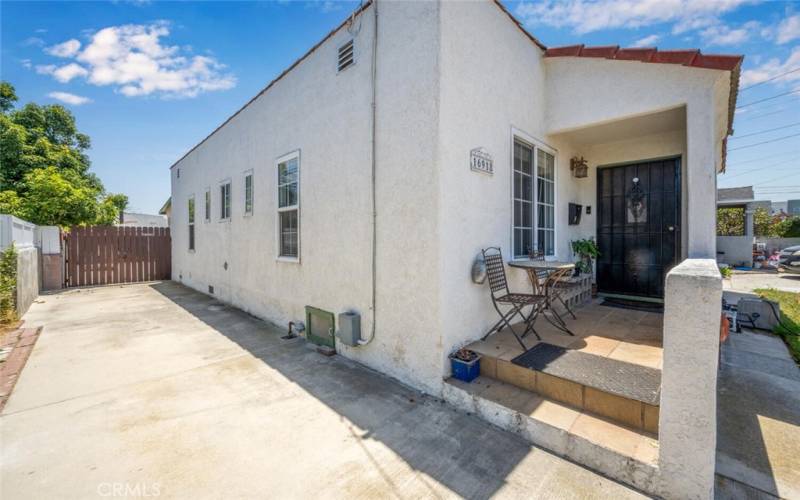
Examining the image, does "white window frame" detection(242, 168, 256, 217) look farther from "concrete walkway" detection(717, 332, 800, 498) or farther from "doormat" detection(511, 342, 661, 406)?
"concrete walkway" detection(717, 332, 800, 498)

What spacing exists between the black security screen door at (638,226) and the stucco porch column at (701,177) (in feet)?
6.11

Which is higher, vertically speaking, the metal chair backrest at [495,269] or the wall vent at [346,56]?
the wall vent at [346,56]

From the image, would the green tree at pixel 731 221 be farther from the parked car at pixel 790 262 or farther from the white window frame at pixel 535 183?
the white window frame at pixel 535 183

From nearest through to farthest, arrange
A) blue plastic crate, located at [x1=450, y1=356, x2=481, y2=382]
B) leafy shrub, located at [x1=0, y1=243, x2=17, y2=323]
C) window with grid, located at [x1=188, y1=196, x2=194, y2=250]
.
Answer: blue plastic crate, located at [x1=450, y1=356, x2=481, y2=382] < leafy shrub, located at [x1=0, y1=243, x2=17, y2=323] < window with grid, located at [x1=188, y1=196, x2=194, y2=250]

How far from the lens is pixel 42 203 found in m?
10.5

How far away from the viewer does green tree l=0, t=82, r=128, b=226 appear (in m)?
10.7

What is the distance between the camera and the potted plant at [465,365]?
2.90m

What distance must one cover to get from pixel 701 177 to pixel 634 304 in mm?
2469

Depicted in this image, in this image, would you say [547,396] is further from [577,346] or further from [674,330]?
[674,330]

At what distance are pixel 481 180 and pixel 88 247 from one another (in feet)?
43.4

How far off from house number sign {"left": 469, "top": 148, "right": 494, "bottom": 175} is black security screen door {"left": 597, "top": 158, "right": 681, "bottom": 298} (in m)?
3.51

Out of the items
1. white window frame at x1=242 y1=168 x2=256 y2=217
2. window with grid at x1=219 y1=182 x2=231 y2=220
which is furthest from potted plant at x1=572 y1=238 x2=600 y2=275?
window with grid at x1=219 y1=182 x2=231 y2=220

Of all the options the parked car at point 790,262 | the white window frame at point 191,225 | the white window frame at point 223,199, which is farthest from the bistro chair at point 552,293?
the parked car at point 790,262

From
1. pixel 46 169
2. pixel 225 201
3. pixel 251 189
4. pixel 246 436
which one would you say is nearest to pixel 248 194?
pixel 251 189
